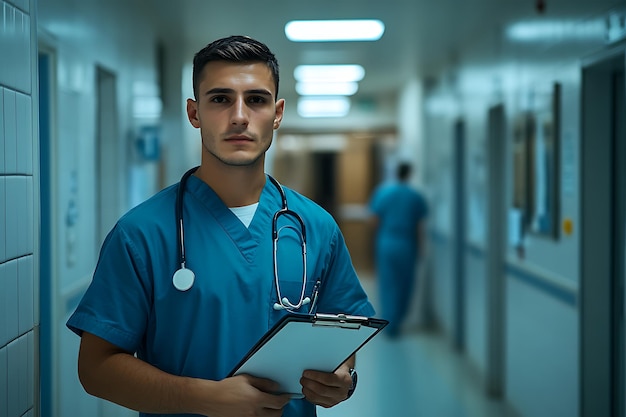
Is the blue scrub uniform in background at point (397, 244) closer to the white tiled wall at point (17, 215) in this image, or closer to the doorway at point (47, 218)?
the doorway at point (47, 218)

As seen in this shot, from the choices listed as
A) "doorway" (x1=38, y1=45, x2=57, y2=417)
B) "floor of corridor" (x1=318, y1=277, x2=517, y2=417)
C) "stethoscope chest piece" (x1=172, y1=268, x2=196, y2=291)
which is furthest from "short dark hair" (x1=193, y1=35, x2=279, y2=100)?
"doorway" (x1=38, y1=45, x2=57, y2=417)

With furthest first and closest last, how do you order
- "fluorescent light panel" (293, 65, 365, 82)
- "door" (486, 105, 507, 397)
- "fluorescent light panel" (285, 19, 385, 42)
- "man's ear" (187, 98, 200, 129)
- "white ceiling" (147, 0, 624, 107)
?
"door" (486, 105, 507, 397), "fluorescent light panel" (293, 65, 365, 82), "fluorescent light panel" (285, 19, 385, 42), "white ceiling" (147, 0, 624, 107), "man's ear" (187, 98, 200, 129)

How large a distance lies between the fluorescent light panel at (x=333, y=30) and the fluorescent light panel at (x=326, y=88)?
4.88 ft

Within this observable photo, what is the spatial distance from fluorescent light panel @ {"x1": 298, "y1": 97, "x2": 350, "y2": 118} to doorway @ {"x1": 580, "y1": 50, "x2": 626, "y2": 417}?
3.61 metres

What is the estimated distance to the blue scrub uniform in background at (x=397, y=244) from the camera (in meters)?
5.60

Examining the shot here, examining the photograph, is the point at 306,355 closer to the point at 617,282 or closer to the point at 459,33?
the point at 617,282

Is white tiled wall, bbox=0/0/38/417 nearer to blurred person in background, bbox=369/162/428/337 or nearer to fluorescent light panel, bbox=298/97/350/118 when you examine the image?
blurred person in background, bbox=369/162/428/337

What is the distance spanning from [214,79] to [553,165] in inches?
87.4

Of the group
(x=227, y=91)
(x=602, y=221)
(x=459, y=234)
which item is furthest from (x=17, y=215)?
(x=459, y=234)

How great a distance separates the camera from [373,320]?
128 cm

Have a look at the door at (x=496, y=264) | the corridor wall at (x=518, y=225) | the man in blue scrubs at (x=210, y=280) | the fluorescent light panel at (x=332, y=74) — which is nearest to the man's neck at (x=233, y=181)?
the man in blue scrubs at (x=210, y=280)

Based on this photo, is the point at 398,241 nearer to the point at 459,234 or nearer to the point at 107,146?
the point at 459,234

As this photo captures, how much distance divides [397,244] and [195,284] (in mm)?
4352

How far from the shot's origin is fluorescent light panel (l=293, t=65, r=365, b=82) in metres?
4.04
